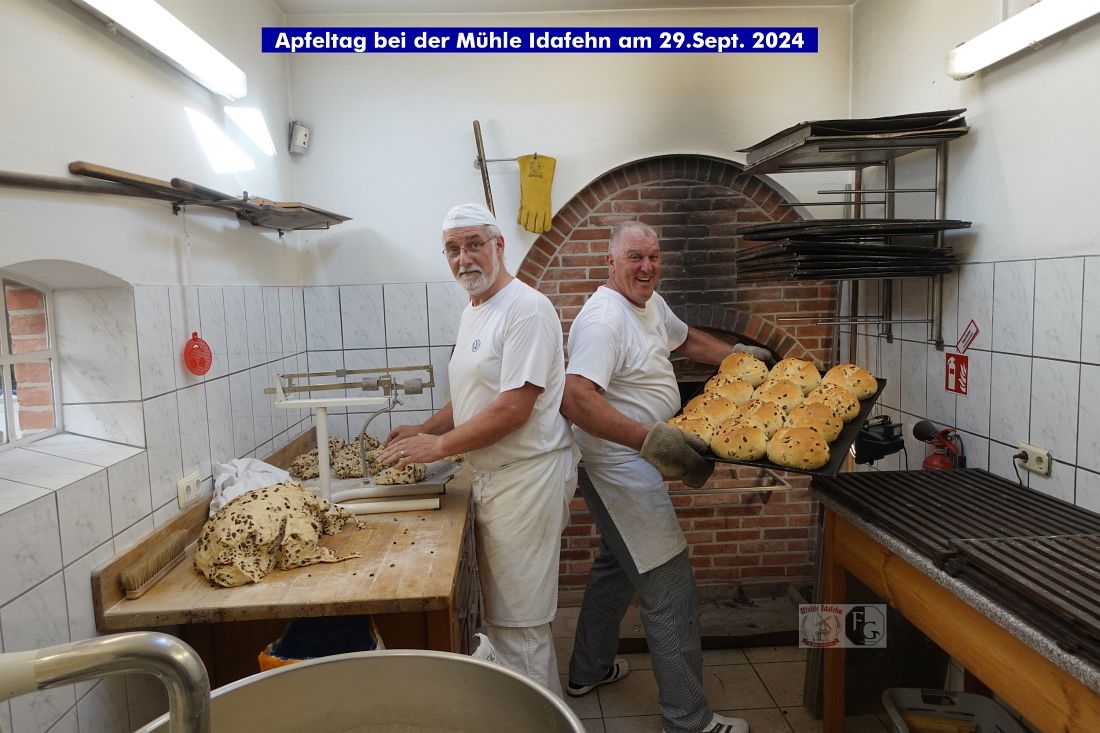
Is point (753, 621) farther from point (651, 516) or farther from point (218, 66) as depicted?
point (218, 66)

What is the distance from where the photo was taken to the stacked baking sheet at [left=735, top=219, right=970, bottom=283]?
254 cm

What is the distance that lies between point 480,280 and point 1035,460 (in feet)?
5.90

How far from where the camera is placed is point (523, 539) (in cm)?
224

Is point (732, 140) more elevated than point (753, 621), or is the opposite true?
point (732, 140)

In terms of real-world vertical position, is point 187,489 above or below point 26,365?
Result: below

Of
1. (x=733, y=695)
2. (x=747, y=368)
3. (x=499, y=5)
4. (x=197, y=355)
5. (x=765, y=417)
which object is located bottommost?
(x=733, y=695)

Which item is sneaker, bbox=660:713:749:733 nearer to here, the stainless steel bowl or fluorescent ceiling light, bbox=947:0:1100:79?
the stainless steel bowl

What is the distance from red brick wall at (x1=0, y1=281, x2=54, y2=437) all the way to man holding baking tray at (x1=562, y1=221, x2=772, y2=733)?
144cm

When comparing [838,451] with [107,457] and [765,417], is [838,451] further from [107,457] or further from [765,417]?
[107,457]

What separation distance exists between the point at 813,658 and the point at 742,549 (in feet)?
3.48

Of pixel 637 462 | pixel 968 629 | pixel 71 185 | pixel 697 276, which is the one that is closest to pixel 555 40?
pixel 697 276

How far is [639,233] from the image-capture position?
8.59ft

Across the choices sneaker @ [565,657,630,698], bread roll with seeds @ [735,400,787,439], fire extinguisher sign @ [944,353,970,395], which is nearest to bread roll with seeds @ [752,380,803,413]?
bread roll with seeds @ [735,400,787,439]

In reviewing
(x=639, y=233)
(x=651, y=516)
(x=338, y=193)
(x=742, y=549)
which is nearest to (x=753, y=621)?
(x=742, y=549)
